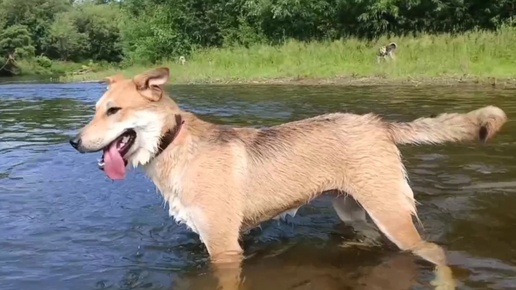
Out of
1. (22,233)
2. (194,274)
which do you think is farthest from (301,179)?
(22,233)

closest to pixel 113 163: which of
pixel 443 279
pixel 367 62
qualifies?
pixel 443 279

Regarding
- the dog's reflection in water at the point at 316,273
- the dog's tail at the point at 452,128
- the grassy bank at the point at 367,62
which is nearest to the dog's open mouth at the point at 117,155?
the dog's reflection in water at the point at 316,273

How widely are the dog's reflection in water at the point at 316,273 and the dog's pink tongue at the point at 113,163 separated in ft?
3.83

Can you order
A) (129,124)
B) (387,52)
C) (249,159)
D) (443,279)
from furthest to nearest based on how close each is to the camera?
(387,52) < (249,159) < (129,124) < (443,279)

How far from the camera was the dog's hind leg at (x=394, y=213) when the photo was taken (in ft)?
18.4

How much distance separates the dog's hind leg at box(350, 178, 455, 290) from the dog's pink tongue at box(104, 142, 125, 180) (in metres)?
2.27

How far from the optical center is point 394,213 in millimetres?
5605

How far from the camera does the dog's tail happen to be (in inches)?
225

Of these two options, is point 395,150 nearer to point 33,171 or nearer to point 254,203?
point 254,203

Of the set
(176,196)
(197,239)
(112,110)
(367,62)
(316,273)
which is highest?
(112,110)

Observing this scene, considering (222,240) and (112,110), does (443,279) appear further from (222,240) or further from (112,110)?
(112,110)

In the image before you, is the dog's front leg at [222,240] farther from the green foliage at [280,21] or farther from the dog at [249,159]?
the green foliage at [280,21]

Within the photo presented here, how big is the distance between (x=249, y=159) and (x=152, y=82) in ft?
Answer: 4.00

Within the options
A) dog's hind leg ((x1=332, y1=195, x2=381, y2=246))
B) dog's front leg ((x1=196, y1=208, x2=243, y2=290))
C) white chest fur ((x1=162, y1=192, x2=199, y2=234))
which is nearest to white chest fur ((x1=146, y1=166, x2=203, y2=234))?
white chest fur ((x1=162, y1=192, x2=199, y2=234))
